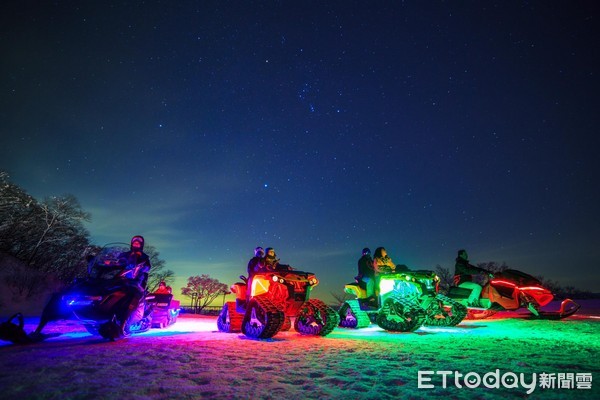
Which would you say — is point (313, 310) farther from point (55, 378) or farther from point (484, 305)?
point (484, 305)

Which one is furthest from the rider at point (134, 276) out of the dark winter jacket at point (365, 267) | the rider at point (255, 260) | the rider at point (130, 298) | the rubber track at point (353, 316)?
the dark winter jacket at point (365, 267)

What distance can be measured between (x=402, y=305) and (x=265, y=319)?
4.05 metres

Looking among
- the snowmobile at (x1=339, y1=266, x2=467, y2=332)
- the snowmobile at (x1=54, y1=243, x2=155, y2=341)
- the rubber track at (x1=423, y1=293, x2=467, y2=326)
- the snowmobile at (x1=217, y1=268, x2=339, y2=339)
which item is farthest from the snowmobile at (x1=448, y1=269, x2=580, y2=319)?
the snowmobile at (x1=54, y1=243, x2=155, y2=341)

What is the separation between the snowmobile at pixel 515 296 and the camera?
11.7 m

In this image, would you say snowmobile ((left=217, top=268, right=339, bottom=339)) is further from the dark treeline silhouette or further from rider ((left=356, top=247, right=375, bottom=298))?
the dark treeline silhouette

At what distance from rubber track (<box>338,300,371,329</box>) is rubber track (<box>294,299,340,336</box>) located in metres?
2.45

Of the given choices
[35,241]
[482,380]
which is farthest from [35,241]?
[482,380]

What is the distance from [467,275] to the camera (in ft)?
41.1

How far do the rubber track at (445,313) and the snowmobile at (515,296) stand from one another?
1.51m

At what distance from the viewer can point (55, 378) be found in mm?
3434

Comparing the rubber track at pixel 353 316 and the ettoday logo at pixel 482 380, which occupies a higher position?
the ettoday logo at pixel 482 380

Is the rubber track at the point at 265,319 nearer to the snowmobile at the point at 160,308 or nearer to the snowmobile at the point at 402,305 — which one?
the snowmobile at the point at 402,305

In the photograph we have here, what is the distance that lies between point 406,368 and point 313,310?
14.1ft

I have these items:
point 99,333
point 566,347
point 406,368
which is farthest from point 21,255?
point 566,347
